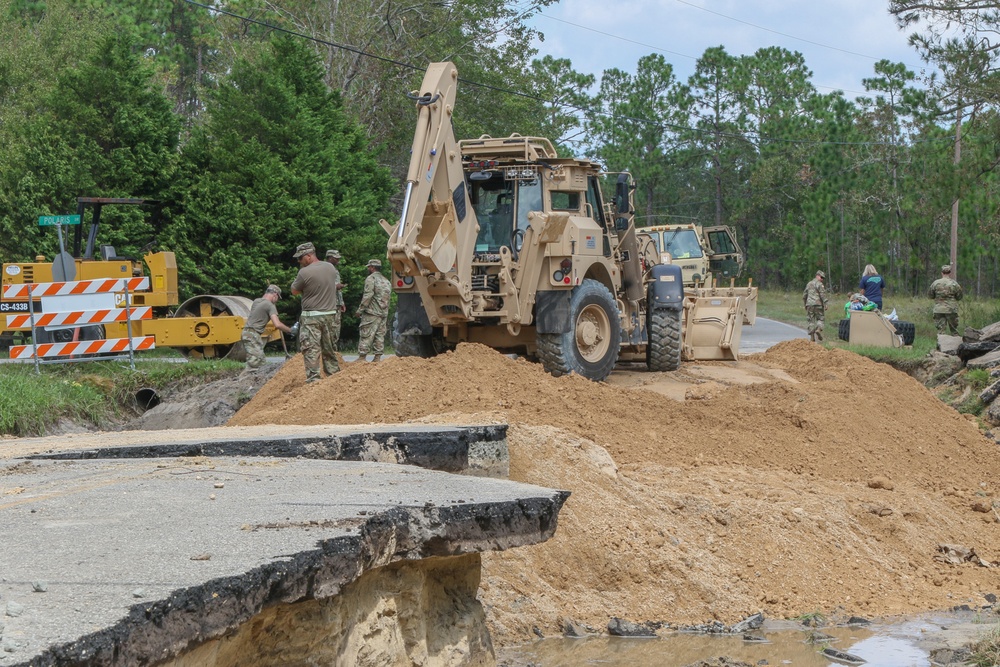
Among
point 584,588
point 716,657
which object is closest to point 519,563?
point 584,588

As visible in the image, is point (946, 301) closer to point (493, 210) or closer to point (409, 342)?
point (493, 210)

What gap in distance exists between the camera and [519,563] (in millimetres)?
7383

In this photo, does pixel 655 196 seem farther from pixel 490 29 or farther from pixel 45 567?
pixel 45 567

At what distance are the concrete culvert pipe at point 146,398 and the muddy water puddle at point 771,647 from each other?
1062cm

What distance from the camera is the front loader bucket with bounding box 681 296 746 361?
17.3 metres

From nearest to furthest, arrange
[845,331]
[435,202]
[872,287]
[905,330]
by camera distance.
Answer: [435,202] → [905,330] → [845,331] → [872,287]

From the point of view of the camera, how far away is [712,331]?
17406 millimetres

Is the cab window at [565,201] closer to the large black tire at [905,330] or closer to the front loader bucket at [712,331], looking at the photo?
the front loader bucket at [712,331]

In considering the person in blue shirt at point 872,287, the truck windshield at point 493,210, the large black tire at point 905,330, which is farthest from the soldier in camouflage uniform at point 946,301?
the truck windshield at point 493,210

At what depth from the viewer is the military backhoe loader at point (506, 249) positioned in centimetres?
1270

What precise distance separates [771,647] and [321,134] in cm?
1925

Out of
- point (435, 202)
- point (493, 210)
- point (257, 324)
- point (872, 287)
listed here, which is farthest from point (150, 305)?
point (872, 287)

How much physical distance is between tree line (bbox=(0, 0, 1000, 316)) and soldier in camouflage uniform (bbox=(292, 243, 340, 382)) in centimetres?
930

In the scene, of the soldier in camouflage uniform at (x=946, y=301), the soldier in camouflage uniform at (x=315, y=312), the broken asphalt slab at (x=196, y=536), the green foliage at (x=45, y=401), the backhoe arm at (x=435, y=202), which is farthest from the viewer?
the soldier in camouflage uniform at (x=946, y=301)
